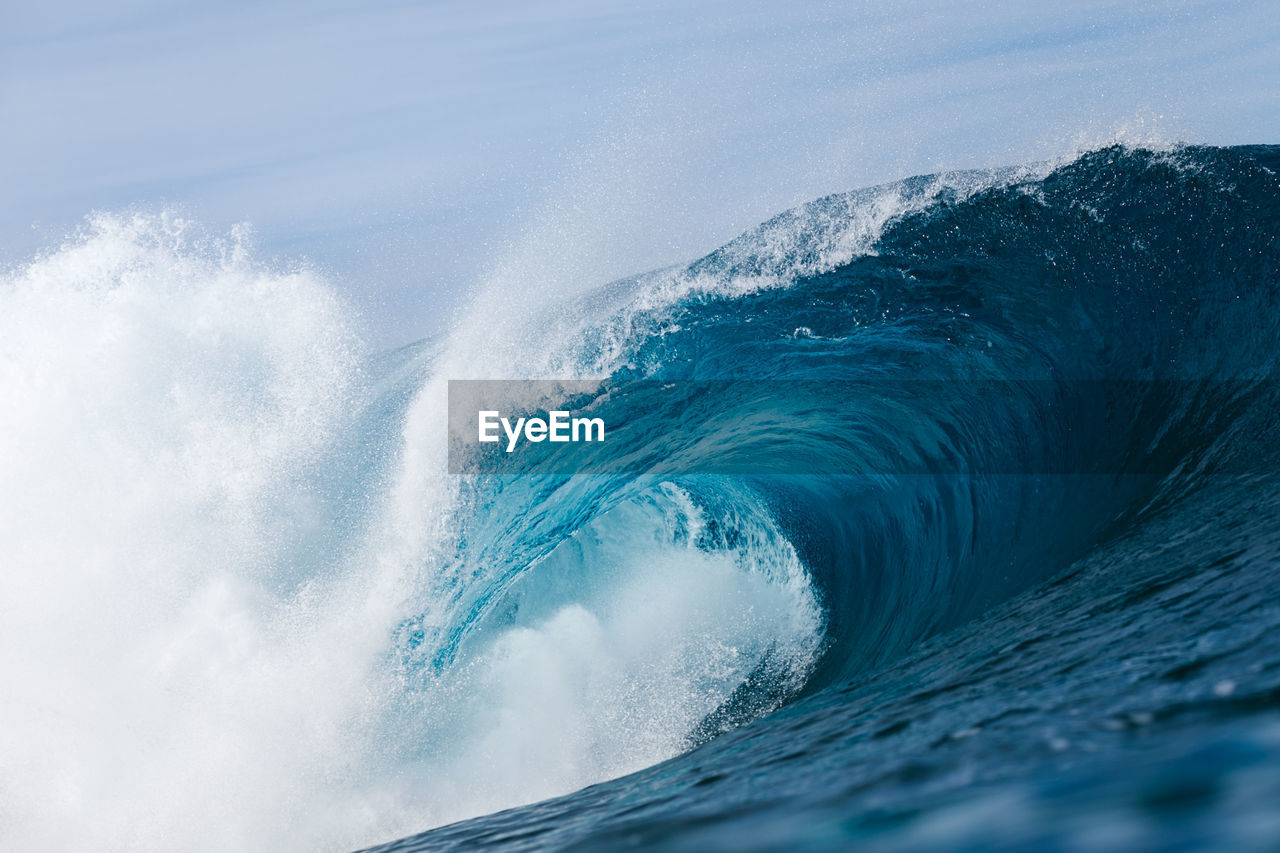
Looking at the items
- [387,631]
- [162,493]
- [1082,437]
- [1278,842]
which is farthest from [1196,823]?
[162,493]

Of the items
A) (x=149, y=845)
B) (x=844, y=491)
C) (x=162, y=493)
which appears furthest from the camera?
(x=844, y=491)

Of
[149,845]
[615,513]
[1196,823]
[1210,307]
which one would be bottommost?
[149,845]

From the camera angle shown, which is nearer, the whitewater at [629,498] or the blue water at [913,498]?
the blue water at [913,498]

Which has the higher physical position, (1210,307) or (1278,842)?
(1210,307)

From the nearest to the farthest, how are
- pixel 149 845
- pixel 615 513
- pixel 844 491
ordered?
pixel 149 845 < pixel 844 491 < pixel 615 513

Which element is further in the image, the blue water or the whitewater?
the whitewater

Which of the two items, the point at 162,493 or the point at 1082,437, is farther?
the point at 162,493

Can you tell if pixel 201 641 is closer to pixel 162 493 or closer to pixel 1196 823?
pixel 162 493

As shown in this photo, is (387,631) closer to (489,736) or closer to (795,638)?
(489,736)
